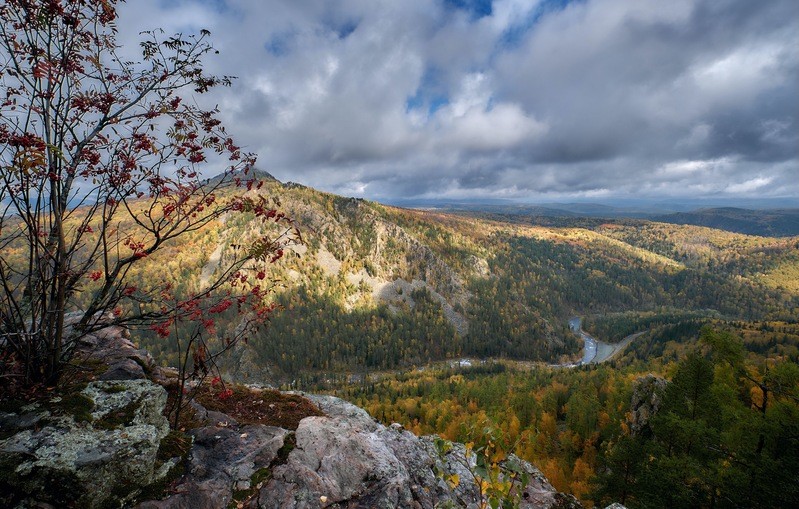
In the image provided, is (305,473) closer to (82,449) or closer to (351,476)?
(351,476)

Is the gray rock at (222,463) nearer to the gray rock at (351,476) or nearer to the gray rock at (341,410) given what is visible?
the gray rock at (351,476)

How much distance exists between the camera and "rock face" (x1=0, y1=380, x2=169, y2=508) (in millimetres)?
6375

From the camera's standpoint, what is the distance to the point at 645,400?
42.3 metres

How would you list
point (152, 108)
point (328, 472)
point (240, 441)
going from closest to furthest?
point (152, 108)
point (328, 472)
point (240, 441)

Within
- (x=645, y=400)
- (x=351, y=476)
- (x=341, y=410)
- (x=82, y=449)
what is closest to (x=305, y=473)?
(x=351, y=476)

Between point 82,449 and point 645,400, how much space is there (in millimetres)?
52991

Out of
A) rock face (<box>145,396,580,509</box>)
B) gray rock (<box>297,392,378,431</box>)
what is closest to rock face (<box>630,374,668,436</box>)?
gray rock (<box>297,392,378,431</box>)

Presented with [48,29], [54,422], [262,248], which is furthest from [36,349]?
[48,29]

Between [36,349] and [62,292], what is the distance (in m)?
1.89

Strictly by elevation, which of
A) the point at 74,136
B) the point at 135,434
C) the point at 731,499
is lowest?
the point at 731,499

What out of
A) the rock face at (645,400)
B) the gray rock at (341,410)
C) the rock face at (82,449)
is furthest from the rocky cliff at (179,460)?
the rock face at (645,400)

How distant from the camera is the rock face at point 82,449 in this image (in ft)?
20.9

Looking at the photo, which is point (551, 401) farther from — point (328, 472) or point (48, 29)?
point (48, 29)

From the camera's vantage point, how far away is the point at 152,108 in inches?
306
